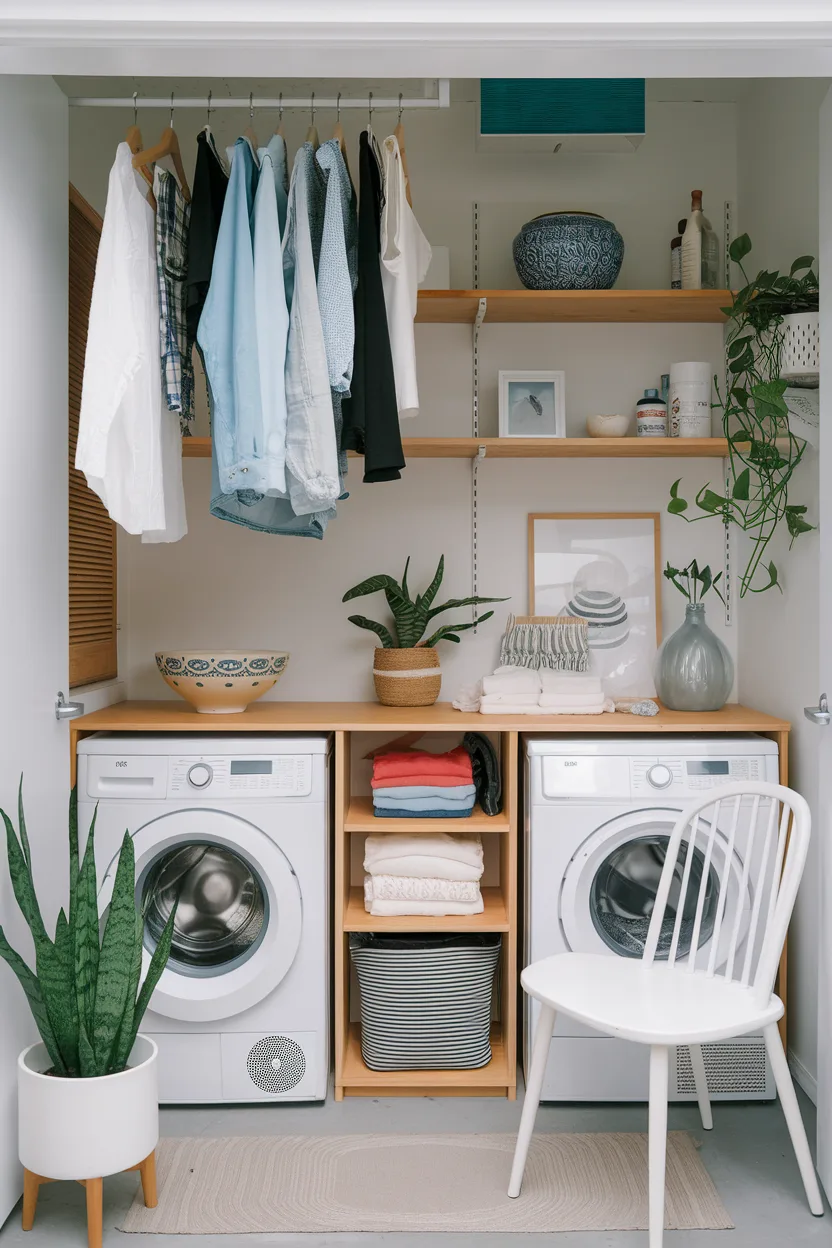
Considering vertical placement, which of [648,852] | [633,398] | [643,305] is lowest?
[648,852]

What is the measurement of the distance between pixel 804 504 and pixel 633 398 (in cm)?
70

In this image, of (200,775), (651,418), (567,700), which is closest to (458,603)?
(567,700)

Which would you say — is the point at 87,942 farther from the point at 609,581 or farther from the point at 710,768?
the point at 609,581

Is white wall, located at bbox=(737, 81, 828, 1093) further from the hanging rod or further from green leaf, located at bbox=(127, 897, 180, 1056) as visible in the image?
green leaf, located at bbox=(127, 897, 180, 1056)

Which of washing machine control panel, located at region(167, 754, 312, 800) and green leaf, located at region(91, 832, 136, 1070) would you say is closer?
green leaf, located at region(91, 832, 136, 1070)

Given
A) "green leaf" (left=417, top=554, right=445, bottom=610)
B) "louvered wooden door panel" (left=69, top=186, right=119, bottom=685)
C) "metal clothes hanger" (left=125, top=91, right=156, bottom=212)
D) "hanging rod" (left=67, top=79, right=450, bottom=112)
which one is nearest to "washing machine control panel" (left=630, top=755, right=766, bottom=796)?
"green leaf" (left=417, top=554, right=445, bottom=610)

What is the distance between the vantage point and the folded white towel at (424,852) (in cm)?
253

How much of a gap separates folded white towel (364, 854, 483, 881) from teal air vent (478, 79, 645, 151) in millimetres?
1997

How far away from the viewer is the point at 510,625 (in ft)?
9.91

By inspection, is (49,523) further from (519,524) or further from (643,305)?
(643,305)

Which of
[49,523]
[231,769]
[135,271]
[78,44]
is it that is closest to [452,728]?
[231,769]

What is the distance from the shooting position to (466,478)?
3092mm

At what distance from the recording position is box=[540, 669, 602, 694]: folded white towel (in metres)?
2.71

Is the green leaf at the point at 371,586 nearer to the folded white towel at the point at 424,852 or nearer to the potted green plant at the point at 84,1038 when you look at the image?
the folded white towel at the point at 424,852
